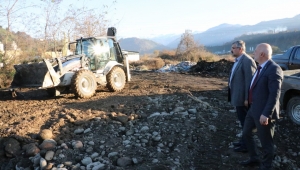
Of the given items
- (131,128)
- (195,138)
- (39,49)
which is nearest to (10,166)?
(131,128)

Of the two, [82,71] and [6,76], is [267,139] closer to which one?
[82,71]

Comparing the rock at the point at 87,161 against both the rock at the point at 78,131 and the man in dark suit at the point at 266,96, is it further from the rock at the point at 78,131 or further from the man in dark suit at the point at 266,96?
the man in dark suit at the point at 266,96

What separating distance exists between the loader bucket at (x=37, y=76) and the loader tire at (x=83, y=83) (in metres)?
0.50

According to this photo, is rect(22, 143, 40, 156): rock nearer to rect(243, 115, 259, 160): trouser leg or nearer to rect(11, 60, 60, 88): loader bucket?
rect(11, 60, 60, 88): loader bucket

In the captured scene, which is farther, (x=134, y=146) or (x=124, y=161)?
(x=134, y=146)

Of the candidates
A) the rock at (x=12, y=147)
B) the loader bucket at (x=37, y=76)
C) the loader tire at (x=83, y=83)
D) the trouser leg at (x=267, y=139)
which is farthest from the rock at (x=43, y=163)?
the loader tire at (x=83, y=83)

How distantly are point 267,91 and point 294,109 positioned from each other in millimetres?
2973

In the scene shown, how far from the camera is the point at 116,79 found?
30.6 ft

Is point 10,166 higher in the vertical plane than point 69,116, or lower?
lower

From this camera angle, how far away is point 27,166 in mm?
4121

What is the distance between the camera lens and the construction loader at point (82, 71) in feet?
24.6

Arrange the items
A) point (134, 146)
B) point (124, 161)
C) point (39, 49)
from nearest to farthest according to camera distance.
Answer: point (124, 161), point (134, 146), point (39, 49)

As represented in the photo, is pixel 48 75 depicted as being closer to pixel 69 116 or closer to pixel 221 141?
pixel 69 116

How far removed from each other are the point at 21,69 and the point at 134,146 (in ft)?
17.1
